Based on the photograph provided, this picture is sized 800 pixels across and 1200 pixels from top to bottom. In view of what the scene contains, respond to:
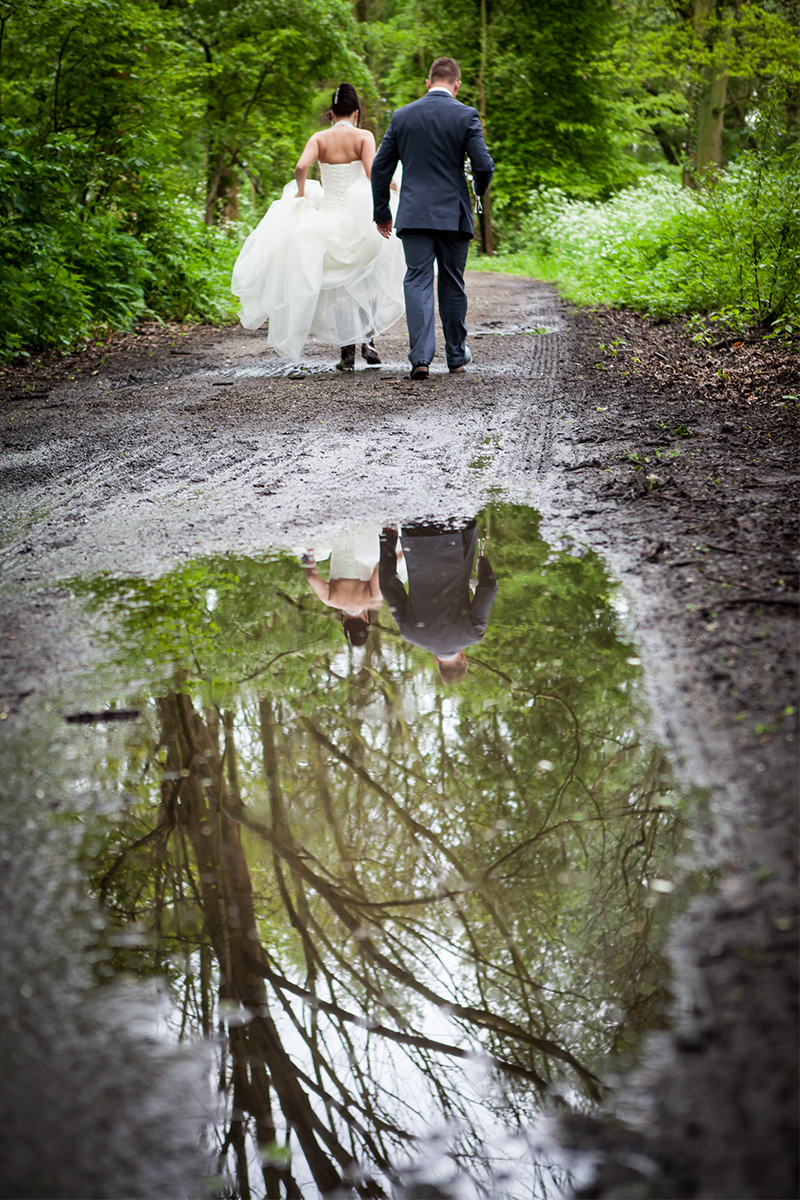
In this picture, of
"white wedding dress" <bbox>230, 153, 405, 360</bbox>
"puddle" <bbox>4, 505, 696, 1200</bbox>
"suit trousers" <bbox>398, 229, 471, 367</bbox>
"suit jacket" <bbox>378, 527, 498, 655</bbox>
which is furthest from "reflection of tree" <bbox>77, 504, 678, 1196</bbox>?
"white wedding dress" <bbox>230, 153, 405, 360</bbox>

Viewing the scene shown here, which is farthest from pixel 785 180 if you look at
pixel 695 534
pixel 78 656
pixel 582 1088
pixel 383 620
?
pixel 582 1088

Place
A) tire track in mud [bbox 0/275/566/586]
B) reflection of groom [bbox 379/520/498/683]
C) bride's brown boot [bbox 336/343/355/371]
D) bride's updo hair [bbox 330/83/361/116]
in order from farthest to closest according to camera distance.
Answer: bride's brown boot [bbox 336/343/355/371]
bride's updo hair [bbox 330/83/361/116]
tire track in mud [bbox 0/275/566/586]
reflection of groom [bbox 379/520/498/683]

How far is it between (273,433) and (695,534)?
3370 mm

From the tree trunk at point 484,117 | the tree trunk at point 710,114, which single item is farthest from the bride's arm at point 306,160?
the tree trunk at point 484,117

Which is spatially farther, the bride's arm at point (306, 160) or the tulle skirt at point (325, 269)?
the tulle skirt at point (325, 269)

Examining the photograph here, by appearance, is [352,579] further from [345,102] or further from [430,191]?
[345,102]

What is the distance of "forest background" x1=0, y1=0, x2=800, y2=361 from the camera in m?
9.81

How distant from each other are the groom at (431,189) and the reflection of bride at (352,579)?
4417 millimetres

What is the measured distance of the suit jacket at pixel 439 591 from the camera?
3.37 meters

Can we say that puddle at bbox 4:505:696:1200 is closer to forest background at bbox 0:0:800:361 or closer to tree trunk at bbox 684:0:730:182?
forest background at bbox 0:0:800:361

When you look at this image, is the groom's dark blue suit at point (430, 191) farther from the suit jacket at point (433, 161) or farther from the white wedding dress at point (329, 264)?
the white wedding dress at point (329, 264)

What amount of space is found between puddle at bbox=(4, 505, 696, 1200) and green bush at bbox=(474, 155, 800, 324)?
267 inches

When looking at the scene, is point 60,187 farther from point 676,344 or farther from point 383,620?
point 383,620

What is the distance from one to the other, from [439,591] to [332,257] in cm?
601
